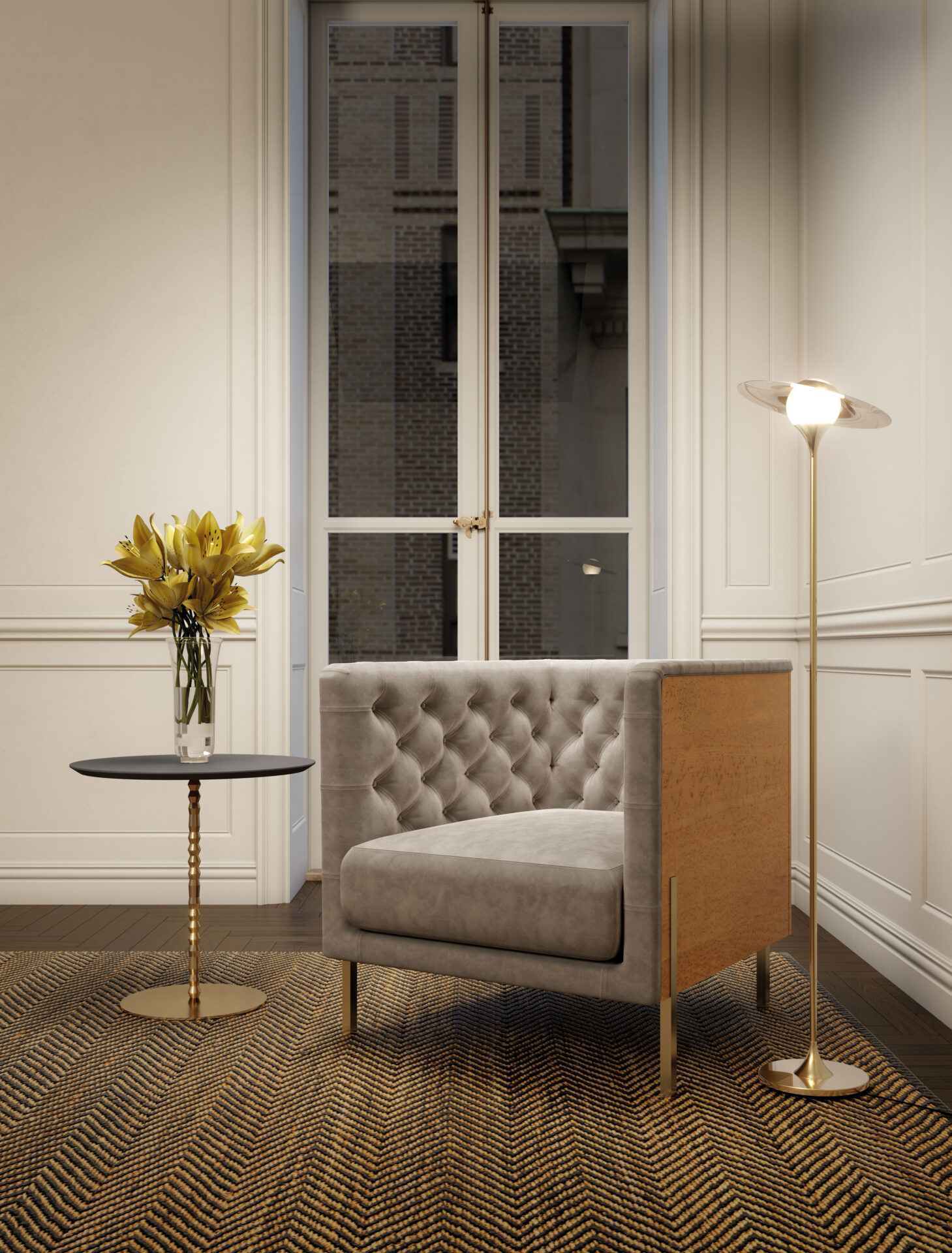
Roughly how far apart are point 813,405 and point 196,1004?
1.87 m

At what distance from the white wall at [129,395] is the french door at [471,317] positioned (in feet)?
1.50

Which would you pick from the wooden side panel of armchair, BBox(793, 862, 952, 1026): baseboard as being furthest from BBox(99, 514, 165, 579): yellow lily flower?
BBox(793, 862, 952, 1026): baseboard

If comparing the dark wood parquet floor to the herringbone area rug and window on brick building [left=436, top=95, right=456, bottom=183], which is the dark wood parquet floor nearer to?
the herringbone area rug

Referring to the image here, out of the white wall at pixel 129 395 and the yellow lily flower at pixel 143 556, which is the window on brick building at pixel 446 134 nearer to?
the white wall at pixel 129 395

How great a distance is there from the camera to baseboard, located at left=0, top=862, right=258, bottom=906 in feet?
11.8

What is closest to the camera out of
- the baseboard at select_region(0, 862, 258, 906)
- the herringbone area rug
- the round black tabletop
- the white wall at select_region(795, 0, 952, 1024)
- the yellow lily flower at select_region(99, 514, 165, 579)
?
the herringbone area rug

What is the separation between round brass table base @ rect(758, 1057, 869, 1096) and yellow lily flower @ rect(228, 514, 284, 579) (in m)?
1.49

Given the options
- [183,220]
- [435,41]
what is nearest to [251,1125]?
[183,220]

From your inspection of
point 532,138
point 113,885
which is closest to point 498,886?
point 113,885

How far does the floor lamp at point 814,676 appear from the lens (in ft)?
6.39

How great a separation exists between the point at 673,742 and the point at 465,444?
2.33 metres

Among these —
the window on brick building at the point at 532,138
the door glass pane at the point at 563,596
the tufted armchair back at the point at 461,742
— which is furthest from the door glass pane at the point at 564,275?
the tufted armchair back at the point at 461,742

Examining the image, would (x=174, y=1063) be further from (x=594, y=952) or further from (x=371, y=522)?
(x=371, y=522)

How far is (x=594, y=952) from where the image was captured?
1951 mm
